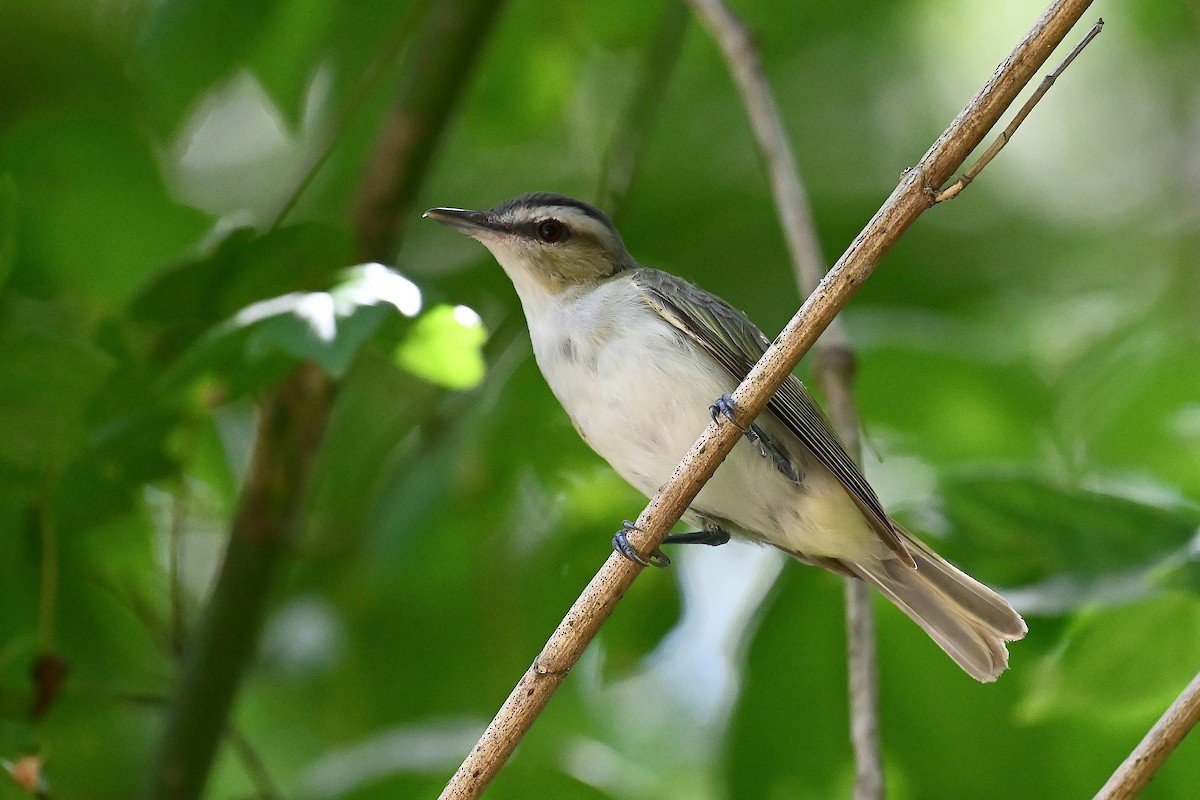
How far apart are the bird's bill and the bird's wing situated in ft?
1.75

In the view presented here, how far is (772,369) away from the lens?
8.07 ft

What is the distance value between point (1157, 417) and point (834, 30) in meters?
2.38

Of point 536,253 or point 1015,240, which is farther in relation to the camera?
point 1015,240

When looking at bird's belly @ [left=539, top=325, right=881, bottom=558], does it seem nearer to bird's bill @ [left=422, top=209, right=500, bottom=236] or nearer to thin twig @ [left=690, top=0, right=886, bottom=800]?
thin twig @ [left=690, top=0, right=886, bottom=800]

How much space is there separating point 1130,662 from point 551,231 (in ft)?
7.29

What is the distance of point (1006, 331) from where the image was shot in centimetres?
465

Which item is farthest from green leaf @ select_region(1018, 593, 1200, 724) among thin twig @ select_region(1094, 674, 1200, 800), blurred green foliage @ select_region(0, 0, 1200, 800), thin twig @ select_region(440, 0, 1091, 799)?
thin twig @ select_region(440, 0, 1091, 799)

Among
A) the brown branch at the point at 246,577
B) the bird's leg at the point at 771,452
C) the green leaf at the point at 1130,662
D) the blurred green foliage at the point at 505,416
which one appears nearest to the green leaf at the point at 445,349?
the blurred green foliage at the point at 505,416

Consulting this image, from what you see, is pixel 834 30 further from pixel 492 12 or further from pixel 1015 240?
pixel 492 12

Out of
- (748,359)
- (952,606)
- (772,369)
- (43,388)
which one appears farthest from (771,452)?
(43,388)

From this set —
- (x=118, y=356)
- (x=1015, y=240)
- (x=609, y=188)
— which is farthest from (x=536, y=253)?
(x=1015, y=240)

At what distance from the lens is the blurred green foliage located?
Result: 10.3 feet

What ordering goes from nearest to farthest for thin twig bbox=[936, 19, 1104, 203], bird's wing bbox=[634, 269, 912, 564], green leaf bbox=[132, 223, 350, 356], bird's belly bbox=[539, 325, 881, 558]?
thin twig bbox=[936, 19, 1104, 203], green leaf bbox=[132, 223, 350, 356], bird's wing bbox=[634, 269, 912, 564], bird's belly bbox=[539, 325, 881, 558]

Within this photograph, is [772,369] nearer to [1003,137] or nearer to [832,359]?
[1003,137]
